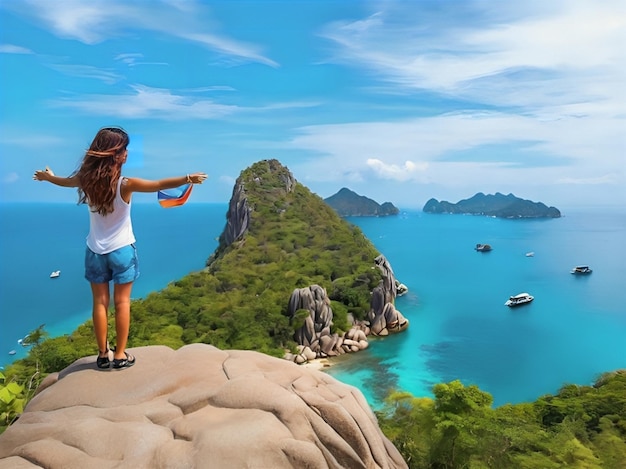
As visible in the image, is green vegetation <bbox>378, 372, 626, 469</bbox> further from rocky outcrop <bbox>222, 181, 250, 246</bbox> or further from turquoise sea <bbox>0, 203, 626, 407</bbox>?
rocky outcrop <bbox>222, 181, 250, 246</bbox>

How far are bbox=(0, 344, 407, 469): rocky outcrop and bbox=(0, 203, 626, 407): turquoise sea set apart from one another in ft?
61.6

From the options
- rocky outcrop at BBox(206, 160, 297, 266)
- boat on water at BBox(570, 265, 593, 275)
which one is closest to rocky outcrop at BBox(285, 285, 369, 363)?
rocky outcrop at BBox(206, 160, 297, 266)

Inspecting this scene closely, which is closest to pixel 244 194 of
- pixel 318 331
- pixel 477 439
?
Answer: pixel 318 331

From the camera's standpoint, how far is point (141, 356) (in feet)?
17.4

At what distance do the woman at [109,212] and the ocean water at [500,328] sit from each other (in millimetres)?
19548

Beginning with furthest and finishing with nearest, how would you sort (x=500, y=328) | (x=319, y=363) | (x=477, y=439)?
(x=500, y=328)
(x=319, y=363)
(x=477, y=439)

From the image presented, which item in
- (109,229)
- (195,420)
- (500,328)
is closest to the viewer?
(195,420)

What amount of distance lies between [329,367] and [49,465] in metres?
24.3

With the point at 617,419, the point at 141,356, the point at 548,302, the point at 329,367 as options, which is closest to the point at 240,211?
the point at 329,367

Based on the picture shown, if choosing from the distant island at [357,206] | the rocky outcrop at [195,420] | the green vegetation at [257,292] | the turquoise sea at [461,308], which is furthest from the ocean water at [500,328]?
the distant island at [357,206]

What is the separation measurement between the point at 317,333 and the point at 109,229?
25.4 metres

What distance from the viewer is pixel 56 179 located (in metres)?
4.60

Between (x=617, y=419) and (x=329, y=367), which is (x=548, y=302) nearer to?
(x=329, y=367)

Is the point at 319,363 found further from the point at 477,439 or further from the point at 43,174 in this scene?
the point at 43,174
